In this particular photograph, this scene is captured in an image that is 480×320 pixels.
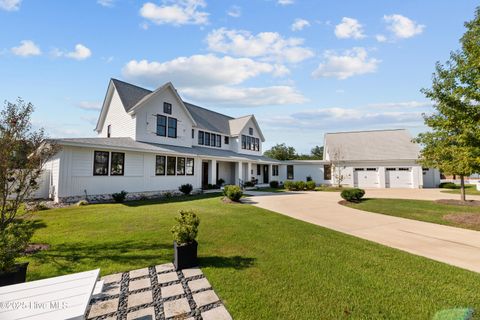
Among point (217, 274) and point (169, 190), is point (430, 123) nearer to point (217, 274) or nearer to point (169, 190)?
point (217, 274)

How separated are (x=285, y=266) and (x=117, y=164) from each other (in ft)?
41.4

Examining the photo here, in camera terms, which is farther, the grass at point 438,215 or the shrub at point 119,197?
the shrub at point 119,197

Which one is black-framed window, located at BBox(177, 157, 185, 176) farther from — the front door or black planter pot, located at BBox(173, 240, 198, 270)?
black planter pot, located at BBox(173, 240, 198, 270)

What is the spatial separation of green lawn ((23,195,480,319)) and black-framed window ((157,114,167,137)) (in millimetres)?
10364

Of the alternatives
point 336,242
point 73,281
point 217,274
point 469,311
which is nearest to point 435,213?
point 336,242

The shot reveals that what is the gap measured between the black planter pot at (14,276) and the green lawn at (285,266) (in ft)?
1.76

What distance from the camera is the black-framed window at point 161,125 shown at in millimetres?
16781

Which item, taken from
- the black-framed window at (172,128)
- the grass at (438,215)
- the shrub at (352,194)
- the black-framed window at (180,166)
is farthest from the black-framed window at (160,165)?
the grass at (438,215)

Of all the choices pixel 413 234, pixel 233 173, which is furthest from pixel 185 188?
pixel 413 234

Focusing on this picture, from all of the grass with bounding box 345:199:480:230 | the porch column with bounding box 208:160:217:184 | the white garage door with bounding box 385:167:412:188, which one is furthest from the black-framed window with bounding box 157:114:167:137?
the white garage door with bounding box 385:167:412:188

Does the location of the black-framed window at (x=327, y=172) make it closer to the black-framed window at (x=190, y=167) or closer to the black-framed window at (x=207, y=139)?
the black-framed window at (x=207, y=139)

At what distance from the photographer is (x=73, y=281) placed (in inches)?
102

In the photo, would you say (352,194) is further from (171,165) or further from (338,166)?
(338,166)

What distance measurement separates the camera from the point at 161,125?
1698 cm
